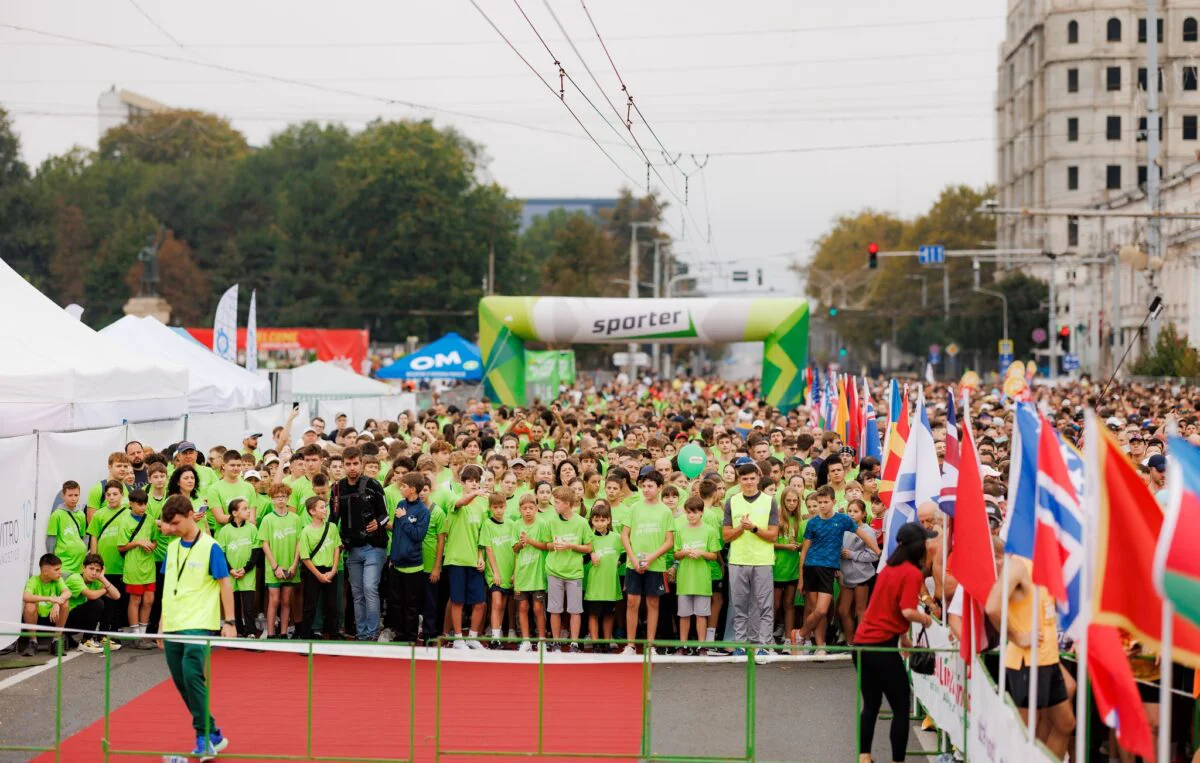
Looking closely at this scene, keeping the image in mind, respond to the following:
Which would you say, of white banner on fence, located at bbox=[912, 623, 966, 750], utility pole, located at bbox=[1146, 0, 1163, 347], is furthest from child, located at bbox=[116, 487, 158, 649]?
utility pole, located at bbox=[1146, 0, 1163, 347]

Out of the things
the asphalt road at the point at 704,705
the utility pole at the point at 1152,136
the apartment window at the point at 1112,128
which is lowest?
the asphalt road at the point at 704,705

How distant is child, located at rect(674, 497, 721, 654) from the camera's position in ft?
42.4

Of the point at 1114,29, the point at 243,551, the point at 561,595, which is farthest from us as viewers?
the point at 1114,29

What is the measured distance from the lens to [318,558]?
13.3m

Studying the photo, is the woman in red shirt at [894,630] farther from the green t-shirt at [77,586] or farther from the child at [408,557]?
the green t-shirt at [77,586]

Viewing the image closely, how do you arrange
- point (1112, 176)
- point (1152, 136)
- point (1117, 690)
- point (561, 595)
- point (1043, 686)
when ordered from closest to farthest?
point (1117, 690) < point (1043, 686) < point (561, 595) < point (1152, 136) < point (1112, 176)

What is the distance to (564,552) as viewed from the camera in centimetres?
1314

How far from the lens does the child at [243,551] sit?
13445 mm

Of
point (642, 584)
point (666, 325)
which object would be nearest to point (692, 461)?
point (642, 584)

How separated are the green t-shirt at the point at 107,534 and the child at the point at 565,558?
3865 mm

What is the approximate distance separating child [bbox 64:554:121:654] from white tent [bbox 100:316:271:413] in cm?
965

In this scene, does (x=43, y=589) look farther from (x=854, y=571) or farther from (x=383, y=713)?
(x=854, y=571)

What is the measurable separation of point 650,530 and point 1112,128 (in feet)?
289

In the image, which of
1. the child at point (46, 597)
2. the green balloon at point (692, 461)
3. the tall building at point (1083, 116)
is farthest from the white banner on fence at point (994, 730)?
the tall building at point (1083, 116)
